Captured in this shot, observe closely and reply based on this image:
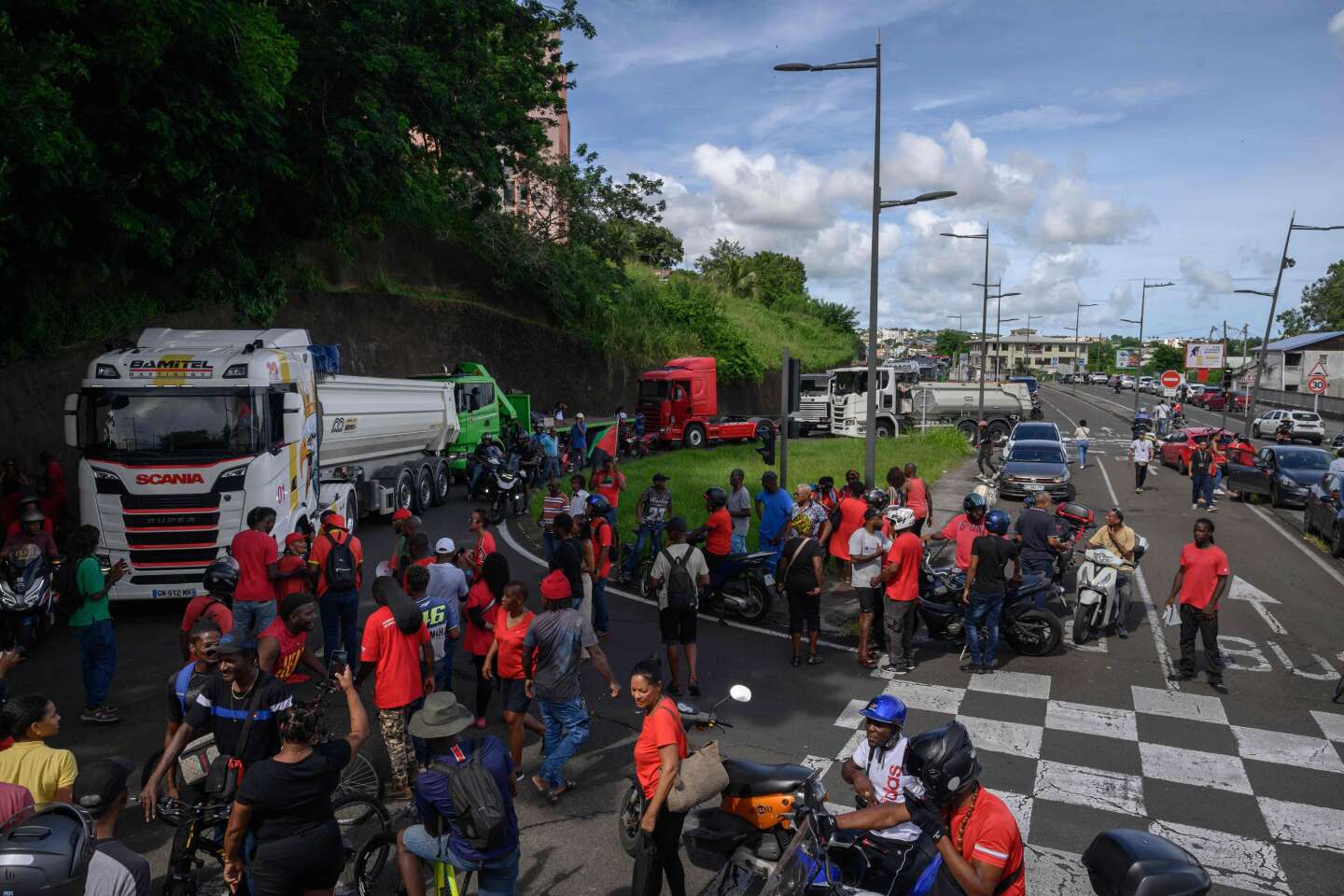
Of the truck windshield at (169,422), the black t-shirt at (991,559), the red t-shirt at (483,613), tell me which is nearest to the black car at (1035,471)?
the black t-shirt at (991,559)

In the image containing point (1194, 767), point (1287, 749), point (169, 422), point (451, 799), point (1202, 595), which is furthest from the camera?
point (169, 422)

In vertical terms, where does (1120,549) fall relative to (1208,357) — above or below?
below

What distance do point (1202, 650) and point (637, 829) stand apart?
782cm

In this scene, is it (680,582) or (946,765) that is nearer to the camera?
(946,765)

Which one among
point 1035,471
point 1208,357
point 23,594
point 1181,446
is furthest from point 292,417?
point 1208,357

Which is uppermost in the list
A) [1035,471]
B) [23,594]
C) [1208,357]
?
[1208,357]

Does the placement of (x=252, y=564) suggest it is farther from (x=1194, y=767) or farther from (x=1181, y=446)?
(x=1181, y=446)

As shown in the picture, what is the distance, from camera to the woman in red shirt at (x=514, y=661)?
6480 millimetres

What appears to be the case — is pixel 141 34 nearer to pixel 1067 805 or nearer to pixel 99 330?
pixel 99 330

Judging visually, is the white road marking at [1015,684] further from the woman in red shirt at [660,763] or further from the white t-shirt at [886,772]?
the woman in red shirt at [660,763]

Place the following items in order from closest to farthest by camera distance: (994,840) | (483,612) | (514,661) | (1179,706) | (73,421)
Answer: (994,840) < (514,661) < (483,612) < (1179,706) < (73,421)

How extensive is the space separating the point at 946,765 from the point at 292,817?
2918mm

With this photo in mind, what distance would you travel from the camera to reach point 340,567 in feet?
27.1

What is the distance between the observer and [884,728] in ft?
14.6
